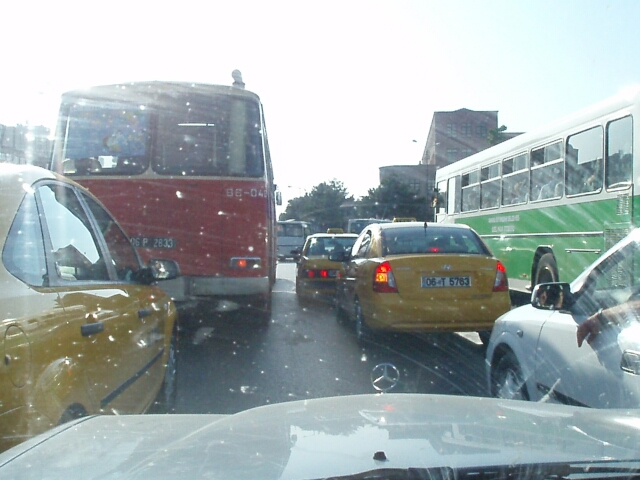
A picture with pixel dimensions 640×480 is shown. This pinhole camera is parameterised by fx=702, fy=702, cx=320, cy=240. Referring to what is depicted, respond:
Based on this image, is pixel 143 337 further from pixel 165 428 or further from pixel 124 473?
pixel 124 473

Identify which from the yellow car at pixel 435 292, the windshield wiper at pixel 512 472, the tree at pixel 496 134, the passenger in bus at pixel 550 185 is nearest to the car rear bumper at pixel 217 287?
the yellow car at pixel 435 292

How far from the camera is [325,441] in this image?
2.45m

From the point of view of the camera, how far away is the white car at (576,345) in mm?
3318

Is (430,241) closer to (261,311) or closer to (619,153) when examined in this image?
(619,153)

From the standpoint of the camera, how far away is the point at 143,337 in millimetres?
4484

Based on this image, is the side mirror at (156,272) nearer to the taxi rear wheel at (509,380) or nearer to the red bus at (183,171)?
the taxi rear wheel at (509,380)

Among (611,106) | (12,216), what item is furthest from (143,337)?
(611,106)

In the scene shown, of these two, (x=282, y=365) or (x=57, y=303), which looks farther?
(x=282, y=365)

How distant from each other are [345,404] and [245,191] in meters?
6.35

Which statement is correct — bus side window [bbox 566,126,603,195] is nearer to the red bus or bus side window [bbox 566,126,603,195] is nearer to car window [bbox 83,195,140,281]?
the red bus

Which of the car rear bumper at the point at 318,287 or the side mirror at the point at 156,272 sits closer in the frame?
the side mirror at the point at 156,272

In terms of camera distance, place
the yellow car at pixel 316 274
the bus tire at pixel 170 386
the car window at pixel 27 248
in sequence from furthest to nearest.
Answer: the yellow car at pixel 316 274 → the bus tire at pixel 170 386 → the car window at pixel 27 248

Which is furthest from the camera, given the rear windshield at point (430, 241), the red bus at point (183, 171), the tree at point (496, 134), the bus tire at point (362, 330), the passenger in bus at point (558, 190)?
the tree at point (496, 134)

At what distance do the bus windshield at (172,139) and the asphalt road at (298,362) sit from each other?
2.34m
